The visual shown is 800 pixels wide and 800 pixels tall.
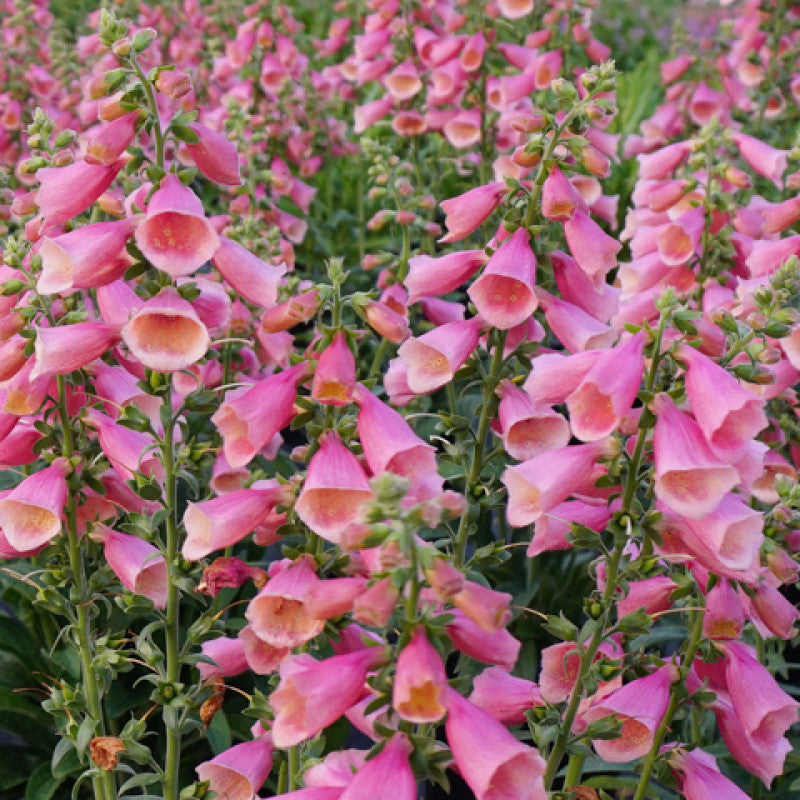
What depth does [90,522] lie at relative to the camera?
1.98m

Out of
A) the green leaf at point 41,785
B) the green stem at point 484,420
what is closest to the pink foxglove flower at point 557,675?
the green stem at point 484,420

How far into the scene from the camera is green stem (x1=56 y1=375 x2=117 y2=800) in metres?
1.91

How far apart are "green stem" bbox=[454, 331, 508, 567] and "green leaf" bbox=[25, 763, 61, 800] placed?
146cm

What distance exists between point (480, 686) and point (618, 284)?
105 inches

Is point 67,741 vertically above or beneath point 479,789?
beneath

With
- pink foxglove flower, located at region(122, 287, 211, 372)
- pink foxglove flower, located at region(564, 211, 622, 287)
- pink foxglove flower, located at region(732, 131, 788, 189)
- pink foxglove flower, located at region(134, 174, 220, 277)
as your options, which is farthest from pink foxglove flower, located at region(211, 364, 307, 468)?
pink foxglove flower, located at region(732, 131, 788, 189)

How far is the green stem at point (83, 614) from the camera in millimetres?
1906

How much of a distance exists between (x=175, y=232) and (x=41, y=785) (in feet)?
6.05

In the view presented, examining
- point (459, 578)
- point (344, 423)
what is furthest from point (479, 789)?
point (344, 423)

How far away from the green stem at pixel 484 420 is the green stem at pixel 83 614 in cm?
74

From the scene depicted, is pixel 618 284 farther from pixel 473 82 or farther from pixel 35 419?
pixel 35 419

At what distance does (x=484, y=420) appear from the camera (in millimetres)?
2074

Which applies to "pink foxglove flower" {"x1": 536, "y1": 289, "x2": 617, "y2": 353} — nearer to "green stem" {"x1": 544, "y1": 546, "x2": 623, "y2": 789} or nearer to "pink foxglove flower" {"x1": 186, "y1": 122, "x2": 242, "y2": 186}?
"green stem" {"x1": 544, "y1": 546, "x2": 623, "y2": 789}

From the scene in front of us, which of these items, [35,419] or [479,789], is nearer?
[479,789]
